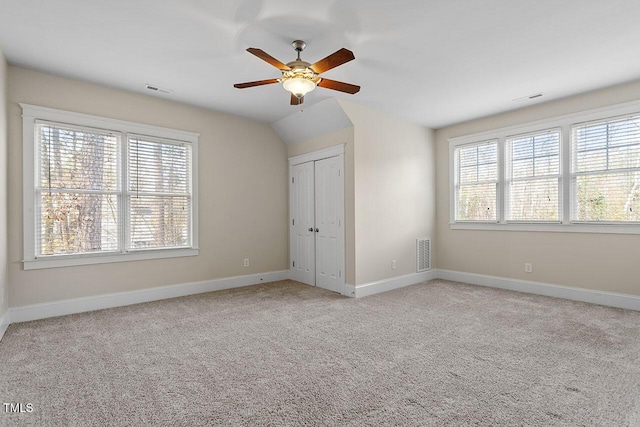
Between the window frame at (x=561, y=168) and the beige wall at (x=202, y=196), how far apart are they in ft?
10.5

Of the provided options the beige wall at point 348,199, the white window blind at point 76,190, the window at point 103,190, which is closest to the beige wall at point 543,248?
the beige wall at point 348,199

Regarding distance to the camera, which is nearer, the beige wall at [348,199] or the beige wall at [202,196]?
the beige wall at [202,196]

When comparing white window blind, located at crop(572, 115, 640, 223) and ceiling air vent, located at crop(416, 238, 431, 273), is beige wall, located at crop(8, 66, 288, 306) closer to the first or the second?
ceiling air vent, located at crop(416, 238, 431, 273)

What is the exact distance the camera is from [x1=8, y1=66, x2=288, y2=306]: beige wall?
11.7ft

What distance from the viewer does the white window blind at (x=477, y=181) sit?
532 cm

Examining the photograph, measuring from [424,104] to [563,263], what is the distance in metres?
2.95

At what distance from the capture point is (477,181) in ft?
18.1

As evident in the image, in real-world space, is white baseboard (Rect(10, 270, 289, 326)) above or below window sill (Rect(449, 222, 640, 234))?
below

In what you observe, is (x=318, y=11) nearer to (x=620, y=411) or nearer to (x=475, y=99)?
(x=475, y=99)

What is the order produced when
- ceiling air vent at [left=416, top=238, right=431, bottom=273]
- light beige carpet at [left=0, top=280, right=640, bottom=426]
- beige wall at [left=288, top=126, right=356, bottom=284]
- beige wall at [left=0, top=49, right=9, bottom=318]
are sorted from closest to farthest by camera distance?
1. light beige carpet at [left=0, top=280, right=640, bottom=426]
2. beige wall at [left=0, top=49, right=9, bottom=318]
3. beige wall at [left=288, top=126, right=356, bottom=284]
4. ceiling air vent at [left=416, top=238, right=431, bottom=273]

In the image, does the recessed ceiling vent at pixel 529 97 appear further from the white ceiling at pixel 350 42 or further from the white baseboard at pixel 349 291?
the white baseboard at pixel 349 291

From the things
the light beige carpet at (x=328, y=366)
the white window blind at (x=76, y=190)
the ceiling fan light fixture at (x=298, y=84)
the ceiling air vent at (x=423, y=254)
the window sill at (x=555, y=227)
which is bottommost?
the light beige carpet at (x=328, y=366)

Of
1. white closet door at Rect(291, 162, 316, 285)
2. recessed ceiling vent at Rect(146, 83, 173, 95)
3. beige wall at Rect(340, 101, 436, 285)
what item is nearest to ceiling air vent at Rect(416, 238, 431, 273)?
beige wall at Rect(340, 101, 436, 285)

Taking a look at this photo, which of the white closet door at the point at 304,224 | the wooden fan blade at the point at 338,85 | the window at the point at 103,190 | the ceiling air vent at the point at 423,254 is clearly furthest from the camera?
the ceiling air vent at the point at 423,254
